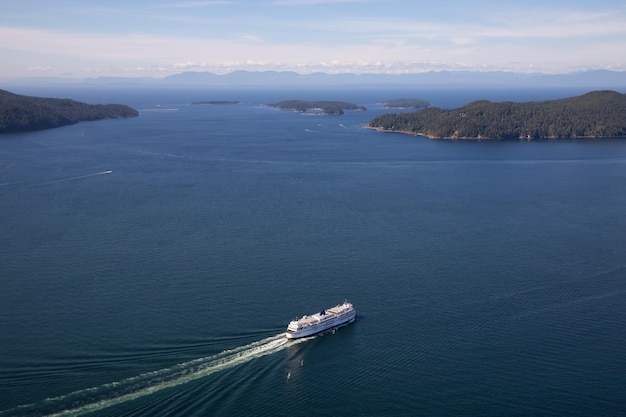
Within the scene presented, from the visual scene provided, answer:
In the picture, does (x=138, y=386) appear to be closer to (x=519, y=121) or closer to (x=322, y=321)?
A: (x=322, y=321)

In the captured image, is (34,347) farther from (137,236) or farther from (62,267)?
(137,236)

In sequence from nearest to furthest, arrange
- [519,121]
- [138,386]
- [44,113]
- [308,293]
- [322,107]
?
[138,386]
[308,293]
[519,121]
[44,113]
[322,107]

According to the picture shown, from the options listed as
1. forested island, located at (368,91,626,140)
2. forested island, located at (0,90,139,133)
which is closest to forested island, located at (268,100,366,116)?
forested island, located at (368,91,626,140)

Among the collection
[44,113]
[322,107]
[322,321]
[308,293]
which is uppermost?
[322,107]

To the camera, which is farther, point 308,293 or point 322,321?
point 308,293

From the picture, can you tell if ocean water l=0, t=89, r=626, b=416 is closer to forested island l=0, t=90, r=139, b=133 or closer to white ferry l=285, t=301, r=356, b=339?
white ferry l=285, t=301, r=356, b=339

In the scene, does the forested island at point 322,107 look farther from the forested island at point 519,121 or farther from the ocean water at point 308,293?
the ocean water at point 308,293

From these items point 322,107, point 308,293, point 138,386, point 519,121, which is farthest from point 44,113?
point 138,386
